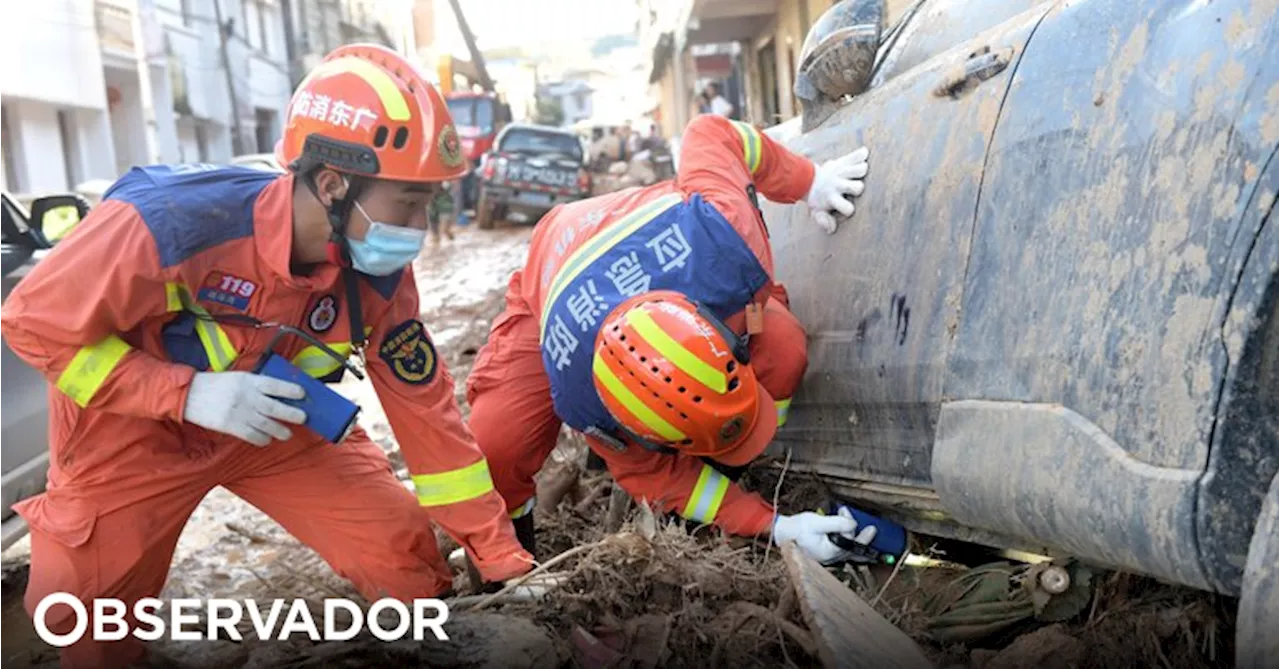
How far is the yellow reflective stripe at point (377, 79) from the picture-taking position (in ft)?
8.37

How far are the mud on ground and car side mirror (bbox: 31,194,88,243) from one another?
1499 mm

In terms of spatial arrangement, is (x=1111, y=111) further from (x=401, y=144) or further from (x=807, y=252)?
(x=401, y=144)

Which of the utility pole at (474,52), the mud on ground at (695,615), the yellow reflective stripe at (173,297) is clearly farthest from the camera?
the utility pole at (474,52)

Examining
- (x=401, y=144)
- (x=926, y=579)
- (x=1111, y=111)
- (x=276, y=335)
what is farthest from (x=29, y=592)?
(x=1111, y=111)

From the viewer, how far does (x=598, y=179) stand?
22.3 meters

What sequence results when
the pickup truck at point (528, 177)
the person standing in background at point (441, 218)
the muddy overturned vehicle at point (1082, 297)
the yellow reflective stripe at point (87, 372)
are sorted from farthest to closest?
the pickup truck at point (528, 177) < the person standing in background at point (441, 218) < the yellow reflective stripe at point (87, 372) < the muddy overturned vehicle at point (1082, 297)

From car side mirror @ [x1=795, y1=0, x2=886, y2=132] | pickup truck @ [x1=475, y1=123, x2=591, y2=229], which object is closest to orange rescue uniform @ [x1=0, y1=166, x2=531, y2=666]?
car side mirror @ [x1=795, y1=0, x2=886, y2=132]

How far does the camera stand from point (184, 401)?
2426 mm

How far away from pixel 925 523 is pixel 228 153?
26820 millimetres

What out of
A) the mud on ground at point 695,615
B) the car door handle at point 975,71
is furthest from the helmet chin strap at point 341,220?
the car door handle at point 975,71

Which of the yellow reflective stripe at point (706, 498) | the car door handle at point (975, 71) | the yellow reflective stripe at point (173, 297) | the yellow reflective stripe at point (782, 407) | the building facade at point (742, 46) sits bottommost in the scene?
the yellow reflective stripe at point (706, 498)

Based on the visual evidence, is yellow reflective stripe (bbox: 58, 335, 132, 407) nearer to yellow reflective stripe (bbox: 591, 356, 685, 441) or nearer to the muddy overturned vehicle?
yellow reflective stripe (bbox: 591, 356, 685, 441)

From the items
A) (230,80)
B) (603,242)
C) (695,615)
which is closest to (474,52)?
(230,80)

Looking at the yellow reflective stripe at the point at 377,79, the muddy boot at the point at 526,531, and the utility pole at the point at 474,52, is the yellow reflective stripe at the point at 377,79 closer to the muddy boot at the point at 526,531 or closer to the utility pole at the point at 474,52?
the muddy boot at the point at 526,531
